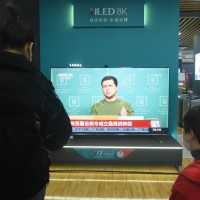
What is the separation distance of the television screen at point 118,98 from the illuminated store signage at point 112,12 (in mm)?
780

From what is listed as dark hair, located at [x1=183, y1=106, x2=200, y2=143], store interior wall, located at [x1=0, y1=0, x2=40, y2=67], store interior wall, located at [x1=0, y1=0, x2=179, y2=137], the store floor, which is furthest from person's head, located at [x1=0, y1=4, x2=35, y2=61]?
store interior wall, located at [x1=0, y1=0, x2=179, y2=137]

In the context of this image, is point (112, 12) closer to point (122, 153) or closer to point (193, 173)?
point (122, 153)

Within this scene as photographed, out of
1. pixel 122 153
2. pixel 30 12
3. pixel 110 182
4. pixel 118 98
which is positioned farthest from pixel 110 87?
pixel 30 12

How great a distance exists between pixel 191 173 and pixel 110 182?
2.66 metres

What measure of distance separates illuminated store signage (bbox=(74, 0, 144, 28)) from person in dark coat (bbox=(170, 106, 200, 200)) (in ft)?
11.0

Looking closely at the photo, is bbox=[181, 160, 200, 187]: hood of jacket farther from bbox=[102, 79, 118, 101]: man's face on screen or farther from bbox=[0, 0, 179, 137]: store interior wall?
bbox=[0, 0, 179, 137]: store interior wall

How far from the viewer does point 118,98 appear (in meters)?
4.28

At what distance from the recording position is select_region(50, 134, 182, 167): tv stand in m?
4.11

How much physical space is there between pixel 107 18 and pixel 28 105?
3.53 m

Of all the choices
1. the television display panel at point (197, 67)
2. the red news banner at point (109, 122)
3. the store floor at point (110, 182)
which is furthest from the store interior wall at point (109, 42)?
the television display panel at point (197, 67)

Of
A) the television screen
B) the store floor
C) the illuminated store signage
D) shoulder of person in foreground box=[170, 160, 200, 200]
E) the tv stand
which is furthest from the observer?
the illuminated store signage

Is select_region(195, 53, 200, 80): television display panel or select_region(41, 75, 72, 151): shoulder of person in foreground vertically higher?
select_region(195, 53, 200, 80): television display panel

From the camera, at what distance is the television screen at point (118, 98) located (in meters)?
4.27

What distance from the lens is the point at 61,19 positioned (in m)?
4.66
